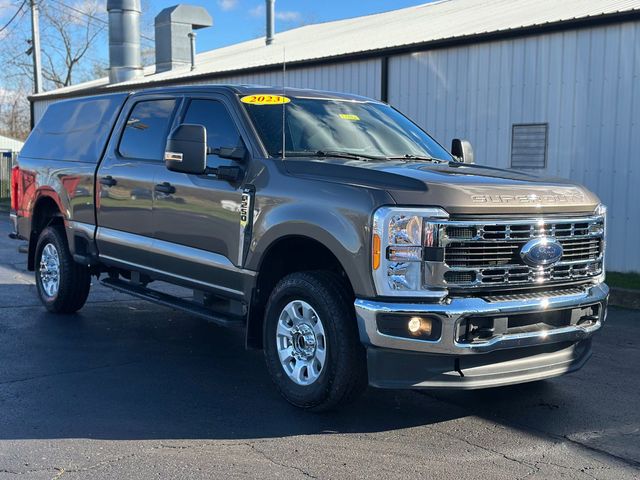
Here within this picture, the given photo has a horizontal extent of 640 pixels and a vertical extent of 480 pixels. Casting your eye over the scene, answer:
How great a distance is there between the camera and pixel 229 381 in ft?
18.3

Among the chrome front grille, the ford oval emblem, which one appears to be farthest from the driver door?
the ford oval emblem

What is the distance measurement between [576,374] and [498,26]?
7835 millimetres

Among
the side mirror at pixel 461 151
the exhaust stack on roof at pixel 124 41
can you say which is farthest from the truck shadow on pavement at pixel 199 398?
the exhaust stack on roof at pixel 124 41

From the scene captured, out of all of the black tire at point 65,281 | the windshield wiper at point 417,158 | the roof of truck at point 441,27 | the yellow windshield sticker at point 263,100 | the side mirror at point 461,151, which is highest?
the roof of truck at point 441,27

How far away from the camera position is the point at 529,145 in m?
11.5

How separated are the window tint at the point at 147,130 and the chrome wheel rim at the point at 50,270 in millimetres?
1704

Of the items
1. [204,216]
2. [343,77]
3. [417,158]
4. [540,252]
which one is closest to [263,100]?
[204,216]

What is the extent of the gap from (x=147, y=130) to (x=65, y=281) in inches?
79.0

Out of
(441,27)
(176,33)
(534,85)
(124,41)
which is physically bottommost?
(534,85)

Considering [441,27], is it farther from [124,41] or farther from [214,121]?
[124,41]

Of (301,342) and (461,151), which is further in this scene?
(461,151)

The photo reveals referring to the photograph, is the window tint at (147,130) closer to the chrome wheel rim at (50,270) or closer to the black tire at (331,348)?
the chrome wheel rim at (50,270)

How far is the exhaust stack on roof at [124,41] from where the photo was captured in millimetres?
26062

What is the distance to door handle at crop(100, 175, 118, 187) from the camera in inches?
265
